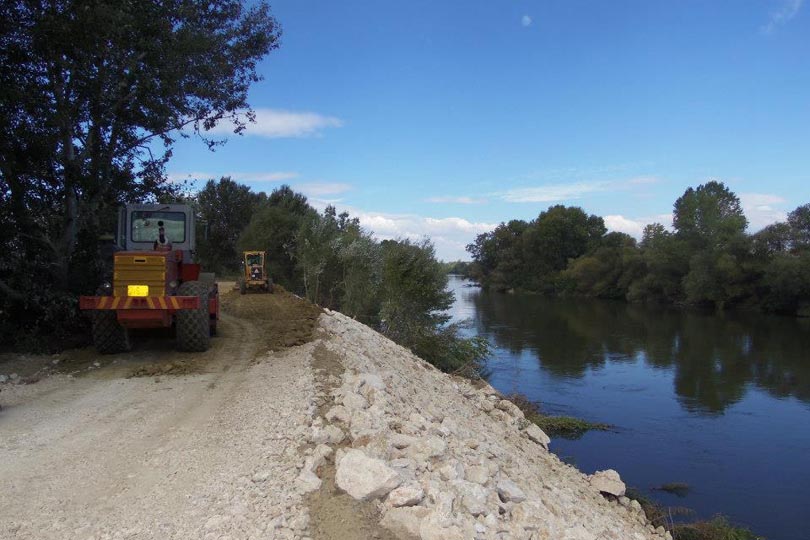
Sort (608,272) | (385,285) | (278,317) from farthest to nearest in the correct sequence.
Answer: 1. (608,272)
2. (385,285)
3. (278,317)

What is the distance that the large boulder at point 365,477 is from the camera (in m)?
4.87

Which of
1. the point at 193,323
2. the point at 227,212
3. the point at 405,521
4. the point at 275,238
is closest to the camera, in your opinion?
the point at 405,521

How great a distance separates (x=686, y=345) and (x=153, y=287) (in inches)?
1183

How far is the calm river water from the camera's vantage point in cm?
1242

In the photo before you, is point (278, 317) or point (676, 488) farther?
point (278, 317)

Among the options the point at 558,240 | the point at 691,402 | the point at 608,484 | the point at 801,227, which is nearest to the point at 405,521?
the point at 608,484

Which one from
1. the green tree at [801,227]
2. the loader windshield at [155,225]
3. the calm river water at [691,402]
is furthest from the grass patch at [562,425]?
the green tree at [801,227]

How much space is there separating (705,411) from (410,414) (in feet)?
47.3

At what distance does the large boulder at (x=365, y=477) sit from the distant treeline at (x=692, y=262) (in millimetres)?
48487

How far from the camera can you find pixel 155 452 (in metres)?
5.82

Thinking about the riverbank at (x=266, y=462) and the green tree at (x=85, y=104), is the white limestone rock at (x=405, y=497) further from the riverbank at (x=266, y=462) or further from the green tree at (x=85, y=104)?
the green tree at (x=85, y=104)

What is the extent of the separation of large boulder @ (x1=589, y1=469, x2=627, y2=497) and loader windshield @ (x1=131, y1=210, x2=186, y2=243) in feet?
29.6

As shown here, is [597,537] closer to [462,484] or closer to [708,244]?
[462,484]

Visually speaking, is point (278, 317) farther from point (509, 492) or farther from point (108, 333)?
point (509, 492)
